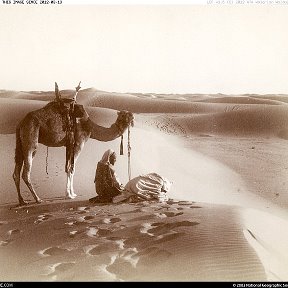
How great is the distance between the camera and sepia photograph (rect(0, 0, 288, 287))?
439cm

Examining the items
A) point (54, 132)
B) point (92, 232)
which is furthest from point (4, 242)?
point (54, 132)

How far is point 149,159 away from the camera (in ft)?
16.2

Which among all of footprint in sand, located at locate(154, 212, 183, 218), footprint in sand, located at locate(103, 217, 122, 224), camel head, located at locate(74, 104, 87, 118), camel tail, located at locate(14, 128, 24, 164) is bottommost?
footprint in sand, located at locate(103, 217, 122, 224)

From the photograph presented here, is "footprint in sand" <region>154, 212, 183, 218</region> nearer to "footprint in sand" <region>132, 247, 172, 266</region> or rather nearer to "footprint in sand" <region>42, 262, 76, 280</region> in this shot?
"footprint in sand" <region>132, 247, 172, 266</region>

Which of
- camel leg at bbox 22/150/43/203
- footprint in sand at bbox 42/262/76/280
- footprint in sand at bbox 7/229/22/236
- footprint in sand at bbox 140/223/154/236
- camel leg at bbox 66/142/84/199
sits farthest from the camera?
camel leg at bbox 66/142/84/199

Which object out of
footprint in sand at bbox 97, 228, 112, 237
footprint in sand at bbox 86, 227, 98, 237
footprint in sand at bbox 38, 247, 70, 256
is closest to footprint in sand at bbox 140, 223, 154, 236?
footprint in sand at bbox 97, 228, 112, 237

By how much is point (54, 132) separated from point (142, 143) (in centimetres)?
78

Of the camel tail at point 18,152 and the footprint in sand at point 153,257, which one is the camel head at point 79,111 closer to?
the camel tail at point 18,152

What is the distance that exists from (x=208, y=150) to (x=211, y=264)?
1.15 meters

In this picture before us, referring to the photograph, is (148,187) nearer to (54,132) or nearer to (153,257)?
(153,257)

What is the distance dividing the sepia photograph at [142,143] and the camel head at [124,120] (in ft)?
0.04

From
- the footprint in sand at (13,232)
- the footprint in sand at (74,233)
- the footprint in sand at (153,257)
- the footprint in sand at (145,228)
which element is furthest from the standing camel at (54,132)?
the footprint in sand at (153,257)

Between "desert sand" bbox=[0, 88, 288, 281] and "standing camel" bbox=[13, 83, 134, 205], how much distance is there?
0.29 ft

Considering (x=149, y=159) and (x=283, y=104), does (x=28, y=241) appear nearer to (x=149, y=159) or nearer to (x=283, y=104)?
(x=149, y=159)
